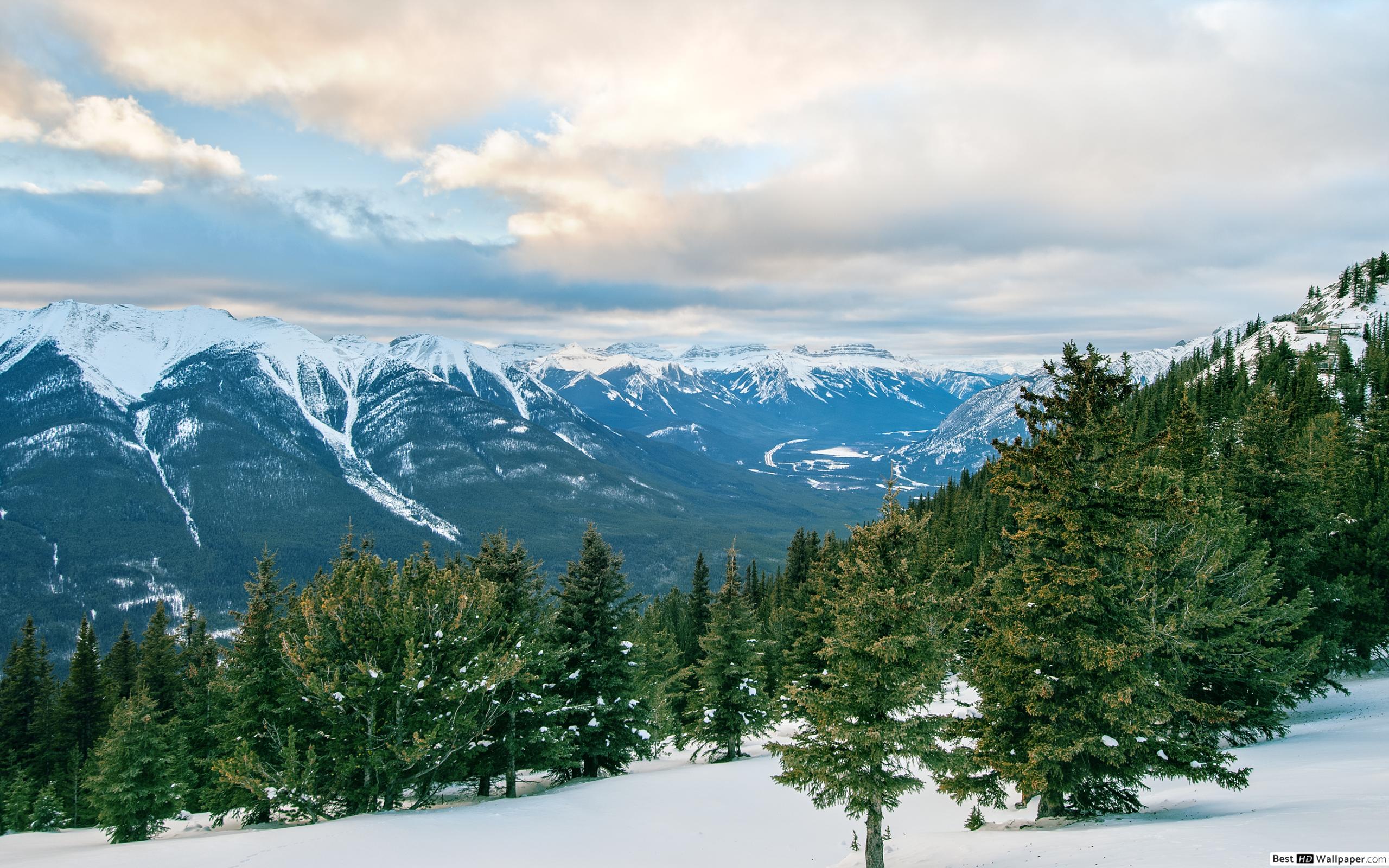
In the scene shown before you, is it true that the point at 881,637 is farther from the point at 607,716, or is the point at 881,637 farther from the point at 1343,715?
the point at 1343,715

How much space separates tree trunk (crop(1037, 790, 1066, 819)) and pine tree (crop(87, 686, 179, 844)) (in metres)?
37.4

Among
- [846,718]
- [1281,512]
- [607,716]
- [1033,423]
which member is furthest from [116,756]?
[1281,512]

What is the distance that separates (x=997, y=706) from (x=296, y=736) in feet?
79.9

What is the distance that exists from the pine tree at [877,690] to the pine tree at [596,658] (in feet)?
49.6

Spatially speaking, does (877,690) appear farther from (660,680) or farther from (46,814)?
(46,814)

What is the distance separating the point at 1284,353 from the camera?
102 metres

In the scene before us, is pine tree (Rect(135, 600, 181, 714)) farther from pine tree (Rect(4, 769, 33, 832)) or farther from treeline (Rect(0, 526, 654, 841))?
treeline (Rect(0, 526, 654, 841))

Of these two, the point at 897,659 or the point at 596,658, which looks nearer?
the point at 897,659

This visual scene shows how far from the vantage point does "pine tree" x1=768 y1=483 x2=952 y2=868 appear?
16.8 metres

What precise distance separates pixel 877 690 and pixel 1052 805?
6.62 meters

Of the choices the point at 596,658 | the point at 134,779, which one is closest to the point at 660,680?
the point at 596,658

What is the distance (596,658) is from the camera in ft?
104

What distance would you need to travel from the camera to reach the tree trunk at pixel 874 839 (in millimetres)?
17125

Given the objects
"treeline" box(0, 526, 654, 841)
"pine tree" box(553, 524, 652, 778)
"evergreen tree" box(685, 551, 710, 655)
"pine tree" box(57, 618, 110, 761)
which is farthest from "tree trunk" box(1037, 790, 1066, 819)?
"pine tree" box(57, 618, 110, 761)
